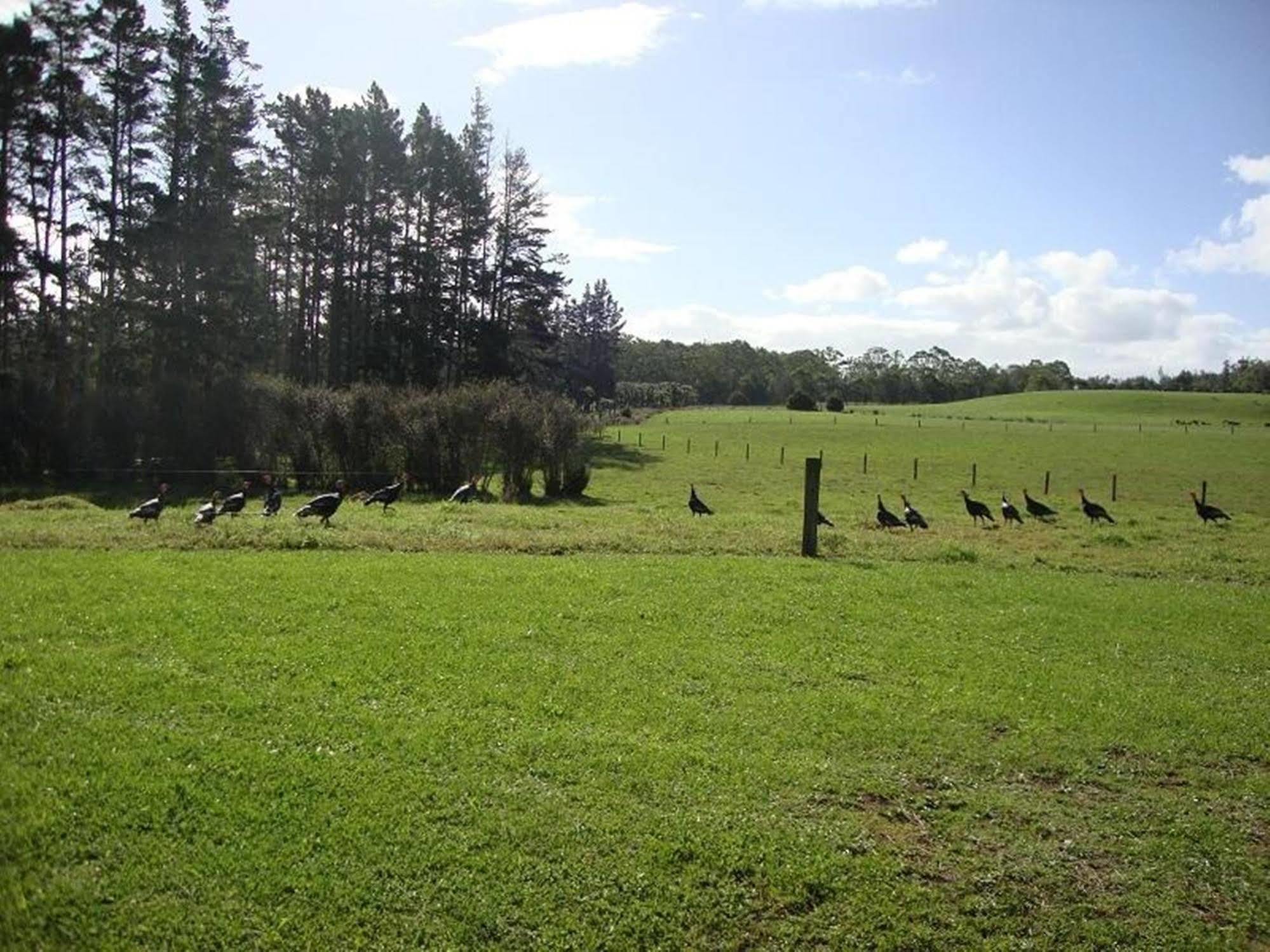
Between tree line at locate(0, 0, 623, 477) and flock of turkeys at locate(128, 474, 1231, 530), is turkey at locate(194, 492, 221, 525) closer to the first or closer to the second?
flock of turkeys at locate(128, 474, 1231, 530)

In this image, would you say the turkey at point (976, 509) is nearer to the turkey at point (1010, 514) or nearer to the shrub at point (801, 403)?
the turkey at point (1010, 514)

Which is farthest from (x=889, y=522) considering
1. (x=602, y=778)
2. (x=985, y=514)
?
(x=602, y=778)

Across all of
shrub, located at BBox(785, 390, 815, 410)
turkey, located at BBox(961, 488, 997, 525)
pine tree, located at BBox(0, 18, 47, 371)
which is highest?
pine tree, located at BBox(0, 18, 47, 371)

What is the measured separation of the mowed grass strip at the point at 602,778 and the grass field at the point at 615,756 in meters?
0.03

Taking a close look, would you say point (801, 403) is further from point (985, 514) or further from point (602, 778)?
point (602, 778)

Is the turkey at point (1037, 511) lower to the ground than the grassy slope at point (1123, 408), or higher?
lower

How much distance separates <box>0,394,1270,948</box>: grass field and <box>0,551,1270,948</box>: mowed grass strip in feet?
0.09

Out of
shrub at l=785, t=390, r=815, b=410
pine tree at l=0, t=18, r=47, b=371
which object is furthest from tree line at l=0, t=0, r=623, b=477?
shrub at l=785, t=390, r=815, b=410

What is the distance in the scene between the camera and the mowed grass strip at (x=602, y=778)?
4.84 m

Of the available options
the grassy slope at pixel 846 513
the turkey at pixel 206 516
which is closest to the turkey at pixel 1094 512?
the grassy slope at pixel 846 513

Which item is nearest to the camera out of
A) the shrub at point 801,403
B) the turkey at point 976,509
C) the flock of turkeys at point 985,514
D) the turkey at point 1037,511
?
the flock of turkeys at point 985,514

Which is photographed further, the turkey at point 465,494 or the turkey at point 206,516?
the turkey at point 465,494

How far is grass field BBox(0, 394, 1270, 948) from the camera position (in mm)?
4863

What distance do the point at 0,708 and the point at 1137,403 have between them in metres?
134
